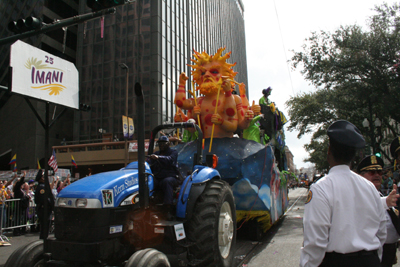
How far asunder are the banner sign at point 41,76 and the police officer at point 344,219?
4.84 m

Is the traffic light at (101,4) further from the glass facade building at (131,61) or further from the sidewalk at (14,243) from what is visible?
the glass facade building at (131,61)

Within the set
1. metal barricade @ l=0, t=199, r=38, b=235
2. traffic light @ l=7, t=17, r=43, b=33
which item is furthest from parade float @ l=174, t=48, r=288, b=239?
metal barricade @ l=0, t=199, r=38, b=235

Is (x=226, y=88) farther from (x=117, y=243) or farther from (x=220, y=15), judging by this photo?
(x=220, y=15)

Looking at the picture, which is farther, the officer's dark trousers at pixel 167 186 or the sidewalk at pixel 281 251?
the sidewalk at pixel 281 251

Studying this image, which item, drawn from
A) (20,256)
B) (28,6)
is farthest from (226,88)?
(28,6)

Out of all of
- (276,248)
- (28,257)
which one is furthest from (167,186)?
(276,248)

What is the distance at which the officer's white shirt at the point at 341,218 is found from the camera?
5.84 ft

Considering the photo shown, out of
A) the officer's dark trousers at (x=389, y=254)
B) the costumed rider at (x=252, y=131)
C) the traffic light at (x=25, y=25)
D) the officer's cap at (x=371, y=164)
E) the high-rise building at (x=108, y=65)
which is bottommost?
the officer's dark trousers at (x=389, y=254)

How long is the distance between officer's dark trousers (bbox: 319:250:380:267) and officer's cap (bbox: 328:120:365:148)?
0.64 meters

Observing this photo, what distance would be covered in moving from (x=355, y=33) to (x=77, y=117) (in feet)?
80.2

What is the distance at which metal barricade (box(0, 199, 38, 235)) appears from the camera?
9.01 meters

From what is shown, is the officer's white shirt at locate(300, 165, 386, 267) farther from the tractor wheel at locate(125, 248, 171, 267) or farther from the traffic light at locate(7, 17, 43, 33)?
the traffic light at locate(7, 17, 43, 33)

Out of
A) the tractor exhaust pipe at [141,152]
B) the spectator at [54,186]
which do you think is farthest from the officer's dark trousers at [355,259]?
the spectator at [54,186]

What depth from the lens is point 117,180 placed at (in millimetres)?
3422
